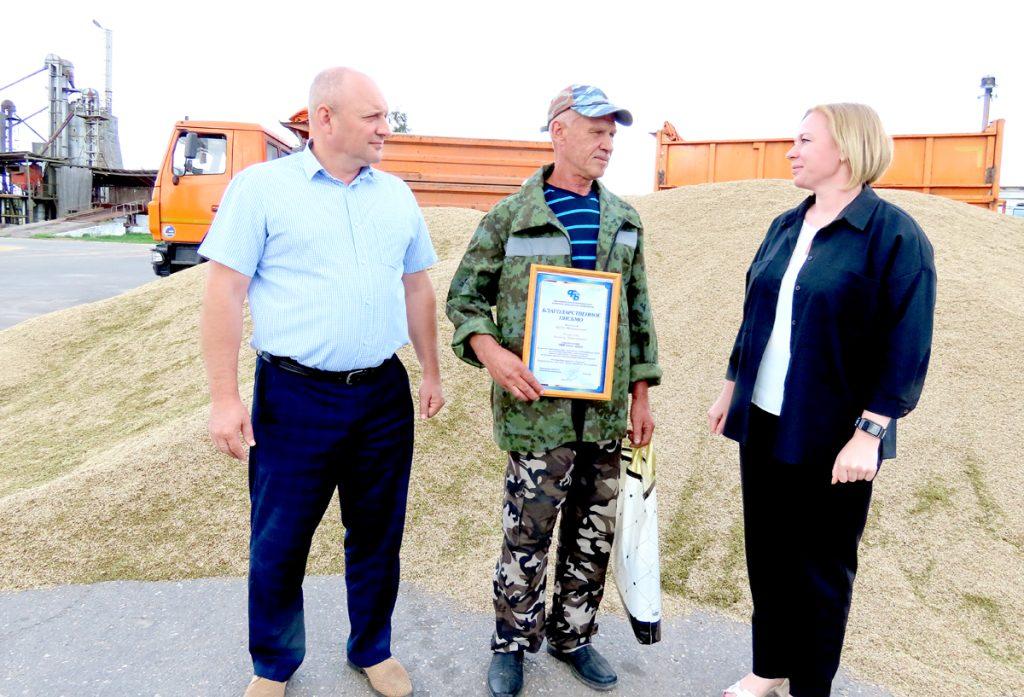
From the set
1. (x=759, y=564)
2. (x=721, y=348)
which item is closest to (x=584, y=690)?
(x=759, y=564)

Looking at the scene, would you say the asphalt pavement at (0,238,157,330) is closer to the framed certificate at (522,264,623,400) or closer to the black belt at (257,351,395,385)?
the black belt at (257,351,395,385)

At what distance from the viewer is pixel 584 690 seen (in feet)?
8.42

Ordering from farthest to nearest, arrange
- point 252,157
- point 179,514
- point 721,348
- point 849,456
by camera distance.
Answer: point 252,157
point 721,348
point 179,514
point 849,456

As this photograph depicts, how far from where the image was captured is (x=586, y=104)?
231cm

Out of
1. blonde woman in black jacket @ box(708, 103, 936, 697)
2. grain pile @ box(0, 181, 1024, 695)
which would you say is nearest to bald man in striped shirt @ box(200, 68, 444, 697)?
grain pile @ box(0, 181, 1024, 695)

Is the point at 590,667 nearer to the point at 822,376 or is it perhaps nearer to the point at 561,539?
the point at 561,539

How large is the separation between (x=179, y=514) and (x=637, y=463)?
2.53m

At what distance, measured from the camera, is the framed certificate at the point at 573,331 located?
2342 mm

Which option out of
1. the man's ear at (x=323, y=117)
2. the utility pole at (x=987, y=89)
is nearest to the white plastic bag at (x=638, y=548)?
the man's ear at (x=323, y=117)

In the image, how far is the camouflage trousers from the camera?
2463mm

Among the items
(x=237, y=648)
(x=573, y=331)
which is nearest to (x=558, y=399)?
(x=573, y=331)

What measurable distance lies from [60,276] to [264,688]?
635 inches

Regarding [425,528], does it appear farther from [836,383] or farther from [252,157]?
[252,157]

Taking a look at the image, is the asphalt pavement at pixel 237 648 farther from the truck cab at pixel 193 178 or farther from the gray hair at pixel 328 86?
the truck cab at pixel 193 178
